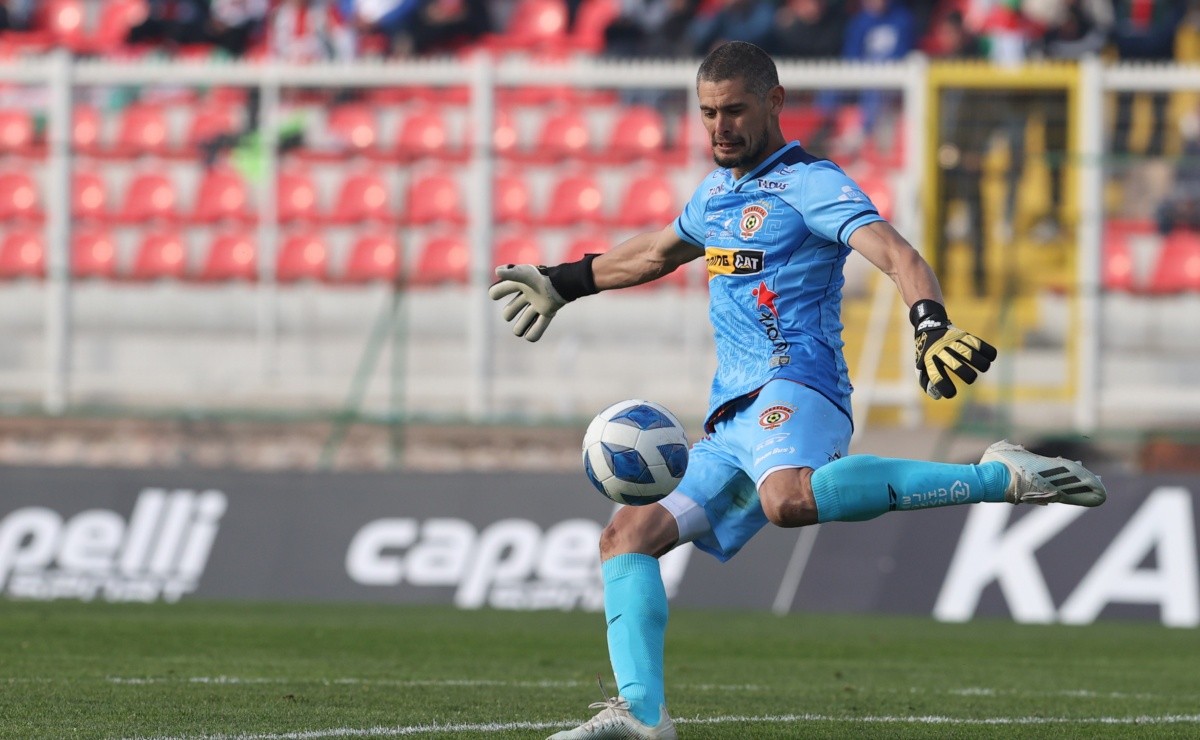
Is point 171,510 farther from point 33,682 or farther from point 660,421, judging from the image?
point 660,421

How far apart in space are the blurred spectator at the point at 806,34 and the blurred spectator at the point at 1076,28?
1.90m

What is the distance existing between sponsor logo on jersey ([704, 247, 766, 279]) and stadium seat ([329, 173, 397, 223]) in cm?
929

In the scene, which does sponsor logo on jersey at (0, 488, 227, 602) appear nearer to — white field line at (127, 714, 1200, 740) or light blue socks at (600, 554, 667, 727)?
white field line at (127, 714, 1200, 740)

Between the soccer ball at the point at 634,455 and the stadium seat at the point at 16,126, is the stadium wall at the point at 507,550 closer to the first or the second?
the stadium seat at the point at 16,126

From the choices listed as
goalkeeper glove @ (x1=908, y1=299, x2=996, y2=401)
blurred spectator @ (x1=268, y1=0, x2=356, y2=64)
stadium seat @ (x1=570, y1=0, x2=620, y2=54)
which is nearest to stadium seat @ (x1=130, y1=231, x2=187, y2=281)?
blurred spectator @ (x1=268, y1=0, x2=356, y2=64)

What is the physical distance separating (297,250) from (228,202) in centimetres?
67

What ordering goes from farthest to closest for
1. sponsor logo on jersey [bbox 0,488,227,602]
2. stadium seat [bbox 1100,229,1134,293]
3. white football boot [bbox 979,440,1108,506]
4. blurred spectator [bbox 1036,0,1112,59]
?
blurred spectator [bbox 1036,0,1112,59], stadium seat [bbox 1100,229,1134,293], sponsor logo on jersey [bbox 0,488,227,602], white football boot [bbox 979,440,1108,506]

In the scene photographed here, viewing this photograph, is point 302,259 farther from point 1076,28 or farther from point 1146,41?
point 1146,41

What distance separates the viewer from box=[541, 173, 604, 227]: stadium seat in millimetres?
15195

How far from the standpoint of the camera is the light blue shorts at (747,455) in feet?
20.5

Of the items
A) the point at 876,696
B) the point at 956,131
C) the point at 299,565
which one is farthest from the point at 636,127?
the point at 876,696

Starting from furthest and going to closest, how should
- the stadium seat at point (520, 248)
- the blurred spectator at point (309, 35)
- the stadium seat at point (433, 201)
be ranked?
the blurred spectator at point (309, 35), the stadium seat at point (520, 248), the stadium seat at point (433, 201)

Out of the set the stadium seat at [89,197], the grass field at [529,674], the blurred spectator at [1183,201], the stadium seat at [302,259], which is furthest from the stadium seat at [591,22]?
the grass field at [529,674]

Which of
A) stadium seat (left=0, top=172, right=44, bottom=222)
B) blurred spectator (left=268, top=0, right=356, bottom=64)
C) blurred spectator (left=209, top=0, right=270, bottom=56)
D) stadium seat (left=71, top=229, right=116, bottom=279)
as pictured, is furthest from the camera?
blurred spectator (left=209, top=0, right=270, bottom=56)
